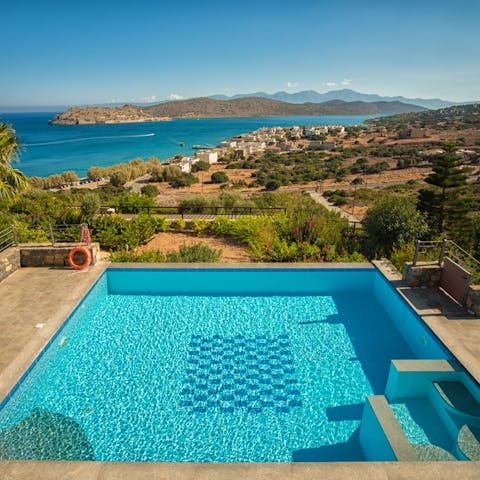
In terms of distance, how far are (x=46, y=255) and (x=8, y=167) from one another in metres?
2.99

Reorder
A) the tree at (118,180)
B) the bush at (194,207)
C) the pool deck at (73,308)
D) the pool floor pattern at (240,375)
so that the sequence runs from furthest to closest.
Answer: the tree at (118,180)
the bush at (194,207)
the pool floor pattern at (240,375)
the pool deck at (73,308)

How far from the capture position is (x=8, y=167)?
886 cm

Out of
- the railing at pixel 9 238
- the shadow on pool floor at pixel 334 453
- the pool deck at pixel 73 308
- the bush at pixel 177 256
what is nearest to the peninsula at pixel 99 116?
the railing at pixel 9 238

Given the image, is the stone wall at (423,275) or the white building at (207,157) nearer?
the stone wall at (423,275)

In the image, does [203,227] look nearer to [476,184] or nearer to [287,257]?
[287,257]

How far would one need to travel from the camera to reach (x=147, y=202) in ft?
53.4

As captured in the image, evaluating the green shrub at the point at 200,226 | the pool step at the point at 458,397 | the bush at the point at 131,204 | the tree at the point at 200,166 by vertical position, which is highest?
the pool step at the point at 458,397

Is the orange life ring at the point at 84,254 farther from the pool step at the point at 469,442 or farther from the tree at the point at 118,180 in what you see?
the tree at the point at 118,180

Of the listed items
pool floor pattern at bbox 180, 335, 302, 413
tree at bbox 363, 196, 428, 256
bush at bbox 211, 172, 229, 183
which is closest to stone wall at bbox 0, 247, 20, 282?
pool floor pattern at bbox 180, 335, 302, 413

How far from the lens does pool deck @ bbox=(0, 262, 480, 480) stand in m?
3.20


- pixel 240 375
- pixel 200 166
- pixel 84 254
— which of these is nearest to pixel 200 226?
pixel 84 254

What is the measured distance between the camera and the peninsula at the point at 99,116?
15862cm

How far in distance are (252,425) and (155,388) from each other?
150 centimetres

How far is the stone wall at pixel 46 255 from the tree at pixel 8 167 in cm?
196
